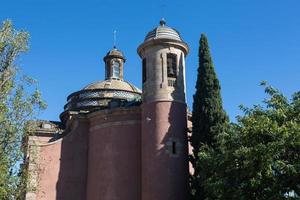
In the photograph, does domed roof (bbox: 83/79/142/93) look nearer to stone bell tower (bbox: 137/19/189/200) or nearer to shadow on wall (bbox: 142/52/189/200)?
stone bell tower (bbox: 137/19/189/200)

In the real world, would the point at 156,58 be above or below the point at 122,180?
above

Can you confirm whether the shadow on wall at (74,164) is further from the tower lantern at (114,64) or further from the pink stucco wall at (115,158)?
the tower lantern at (114,64)

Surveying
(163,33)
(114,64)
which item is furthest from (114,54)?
(163,33)

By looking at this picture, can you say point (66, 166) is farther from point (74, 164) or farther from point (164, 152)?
point (164, 152)

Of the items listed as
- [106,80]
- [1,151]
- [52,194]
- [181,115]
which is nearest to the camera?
[1,151]

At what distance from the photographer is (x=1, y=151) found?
1748 cm

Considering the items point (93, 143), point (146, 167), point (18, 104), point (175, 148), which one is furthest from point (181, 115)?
point (18, 104)

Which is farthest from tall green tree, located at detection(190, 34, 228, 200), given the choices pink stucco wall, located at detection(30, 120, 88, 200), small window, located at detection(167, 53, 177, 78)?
pink stucco wall, located at detection(30, 120, 88, 200)

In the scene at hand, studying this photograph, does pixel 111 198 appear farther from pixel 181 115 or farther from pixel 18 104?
pixel 18 104

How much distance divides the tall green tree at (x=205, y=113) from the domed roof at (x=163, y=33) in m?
2.49

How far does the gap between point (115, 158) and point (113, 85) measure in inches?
373

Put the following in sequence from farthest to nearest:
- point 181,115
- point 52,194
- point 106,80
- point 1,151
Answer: point 106,80, point 52,194, point 181,115, point 1,151

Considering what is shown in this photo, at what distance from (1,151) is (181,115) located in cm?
1251

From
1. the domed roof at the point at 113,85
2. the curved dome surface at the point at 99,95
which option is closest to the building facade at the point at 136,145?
the curved dome surface at the point at 99,95
